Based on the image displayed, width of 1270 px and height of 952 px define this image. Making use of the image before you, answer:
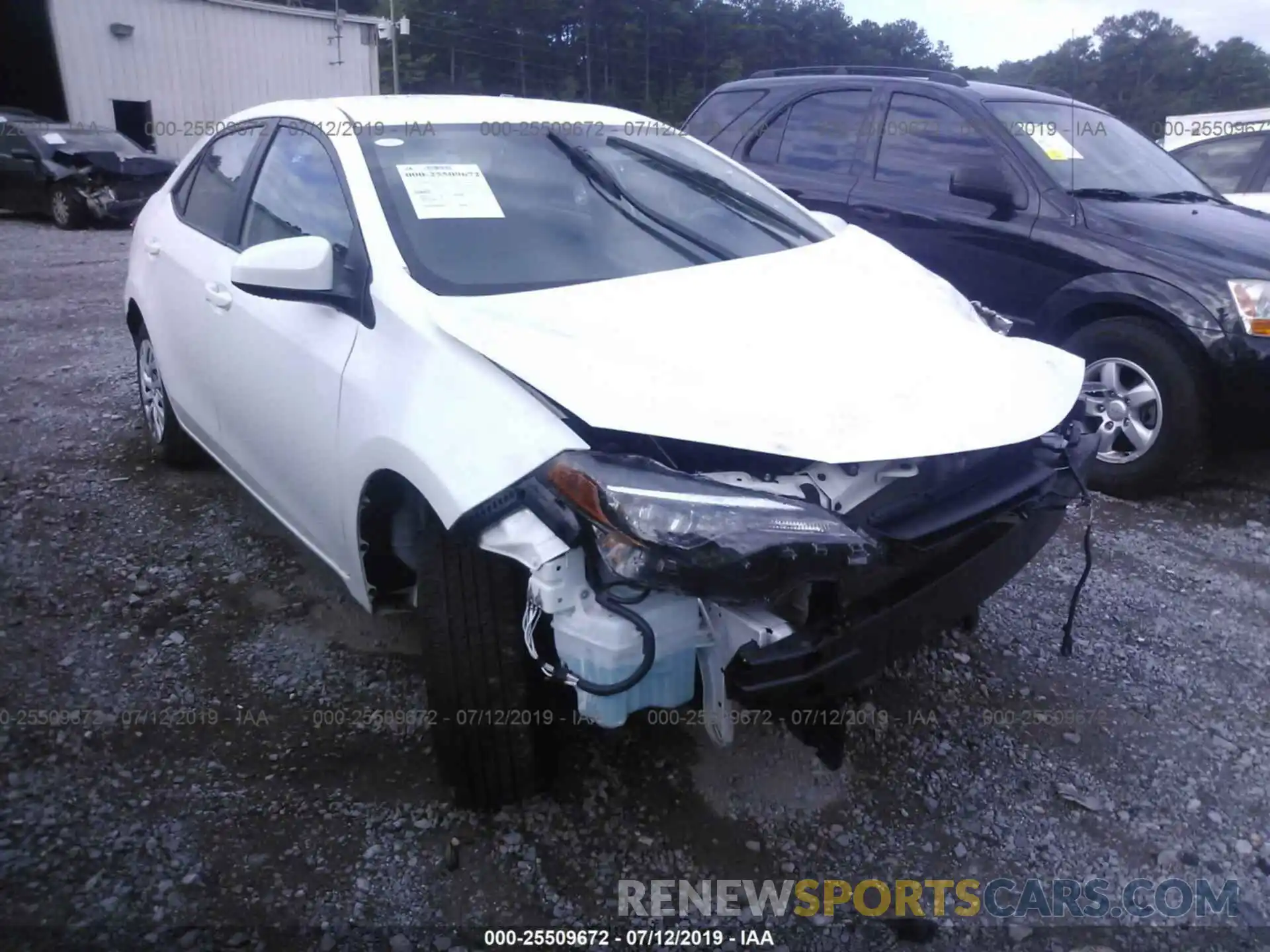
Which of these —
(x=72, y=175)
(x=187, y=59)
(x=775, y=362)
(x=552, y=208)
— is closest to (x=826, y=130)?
(x=552, y=208)

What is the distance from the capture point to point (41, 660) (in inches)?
116

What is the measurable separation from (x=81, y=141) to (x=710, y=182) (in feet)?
40.1

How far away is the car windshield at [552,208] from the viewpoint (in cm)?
252

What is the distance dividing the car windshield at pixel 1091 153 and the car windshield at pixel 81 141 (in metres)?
11.5

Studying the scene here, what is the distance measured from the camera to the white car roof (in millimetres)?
2959

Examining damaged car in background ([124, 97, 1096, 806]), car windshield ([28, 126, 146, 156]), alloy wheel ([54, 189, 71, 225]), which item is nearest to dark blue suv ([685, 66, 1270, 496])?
damaged car in background ([124, 97, 1096, 806])

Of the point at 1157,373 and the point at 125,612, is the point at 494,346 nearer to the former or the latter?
the point at 125,612

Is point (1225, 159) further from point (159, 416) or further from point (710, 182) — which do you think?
point (159, 416)

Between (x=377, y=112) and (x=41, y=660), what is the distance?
76.9 inches

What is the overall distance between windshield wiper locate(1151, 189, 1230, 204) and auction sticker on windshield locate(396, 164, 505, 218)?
3638 mm

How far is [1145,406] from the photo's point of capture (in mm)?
4285

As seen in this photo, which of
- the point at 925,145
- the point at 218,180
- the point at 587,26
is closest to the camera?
the point at 218,180

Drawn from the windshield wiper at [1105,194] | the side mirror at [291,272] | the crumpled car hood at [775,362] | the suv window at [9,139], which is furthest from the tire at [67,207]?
the crumpled car hood at [775,362]

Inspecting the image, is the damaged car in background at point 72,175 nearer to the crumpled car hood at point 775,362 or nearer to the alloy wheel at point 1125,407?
the alloy wheel at point 1125,407
